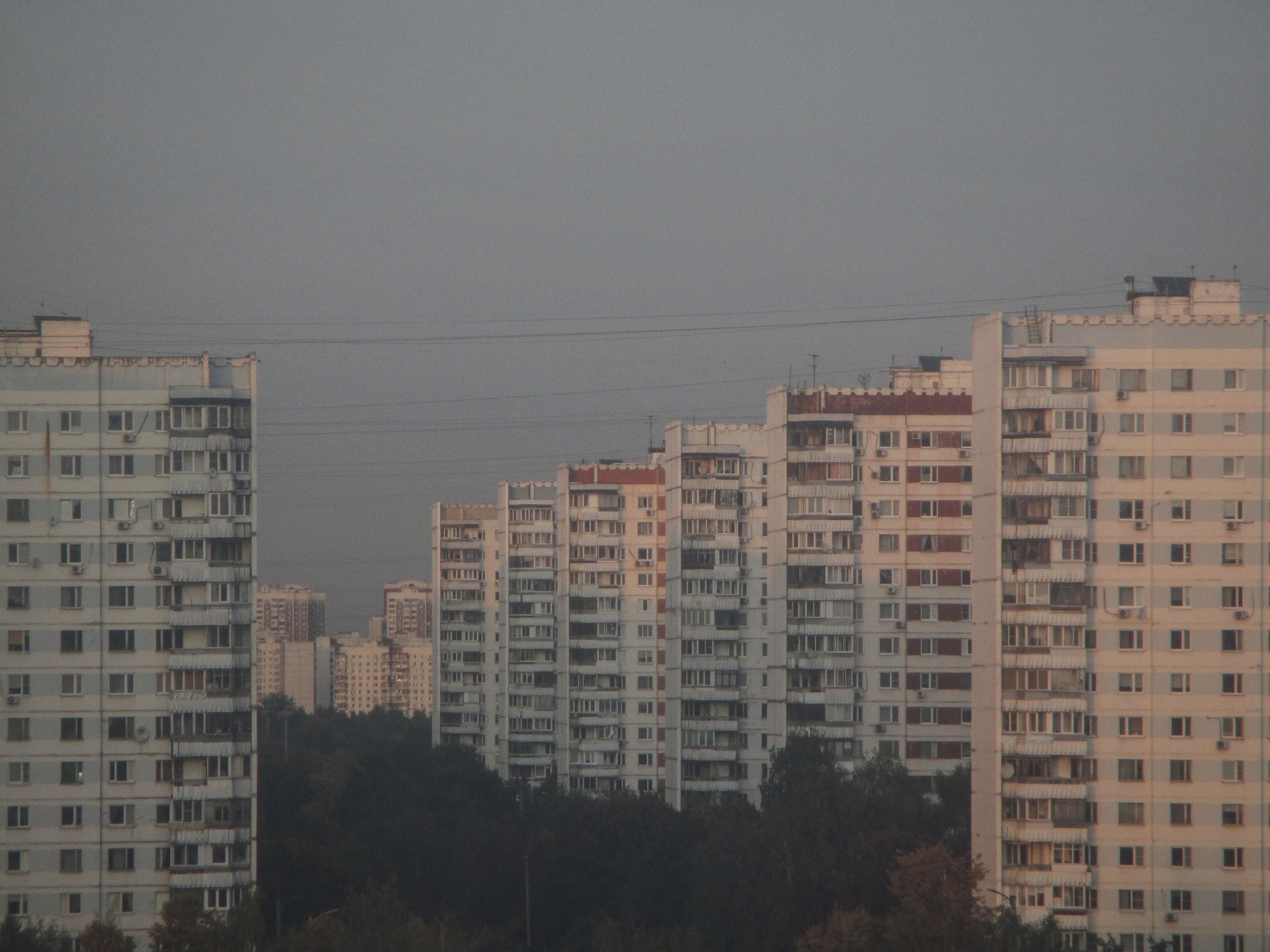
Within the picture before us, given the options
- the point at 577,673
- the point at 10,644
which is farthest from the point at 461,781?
the point at 10,644

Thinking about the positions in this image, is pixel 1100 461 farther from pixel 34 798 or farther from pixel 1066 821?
pixel 34 798

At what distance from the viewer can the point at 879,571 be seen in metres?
94.3

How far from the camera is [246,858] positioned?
68750mm

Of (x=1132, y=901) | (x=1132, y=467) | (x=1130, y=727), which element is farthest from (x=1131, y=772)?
(x=1132, y=467)

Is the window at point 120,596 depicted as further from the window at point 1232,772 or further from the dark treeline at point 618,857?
the window at point 1232,772

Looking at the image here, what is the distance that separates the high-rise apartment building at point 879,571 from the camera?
93.6 meters

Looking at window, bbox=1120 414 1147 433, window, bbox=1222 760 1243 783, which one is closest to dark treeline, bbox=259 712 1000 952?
window, bbox=1222 760 1243 783

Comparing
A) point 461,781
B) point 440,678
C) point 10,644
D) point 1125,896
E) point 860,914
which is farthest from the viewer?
point 440,678

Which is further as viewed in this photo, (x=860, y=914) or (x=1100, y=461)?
(x=1100, y=461)

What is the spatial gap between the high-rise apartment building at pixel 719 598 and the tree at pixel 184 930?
4828 cm

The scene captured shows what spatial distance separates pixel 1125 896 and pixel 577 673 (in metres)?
64.5

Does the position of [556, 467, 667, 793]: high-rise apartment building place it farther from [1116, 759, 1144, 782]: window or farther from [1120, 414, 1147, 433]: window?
[1116, 759, 1144, 782]: window

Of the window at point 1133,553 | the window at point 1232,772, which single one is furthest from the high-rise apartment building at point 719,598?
the window at point 1232,772

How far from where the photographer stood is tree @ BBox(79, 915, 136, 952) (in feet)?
183
